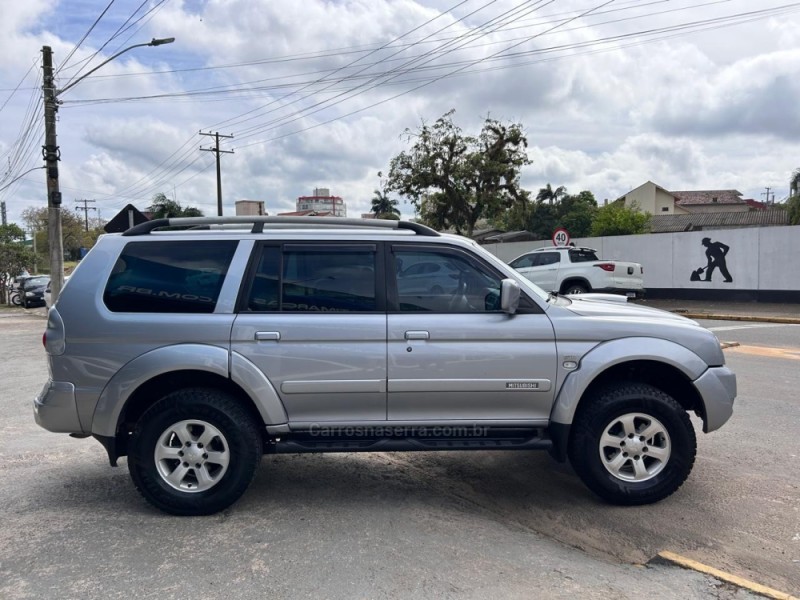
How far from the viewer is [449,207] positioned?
1336 inches

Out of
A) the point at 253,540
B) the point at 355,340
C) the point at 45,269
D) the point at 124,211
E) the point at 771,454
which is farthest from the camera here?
the point at 45,269

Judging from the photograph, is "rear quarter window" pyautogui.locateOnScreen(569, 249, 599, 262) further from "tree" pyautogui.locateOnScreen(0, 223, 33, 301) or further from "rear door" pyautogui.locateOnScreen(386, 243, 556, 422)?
"tree" pyautogui.locateOnScreen(0, 223, 33, 301)

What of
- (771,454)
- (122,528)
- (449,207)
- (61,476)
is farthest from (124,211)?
(449,207)

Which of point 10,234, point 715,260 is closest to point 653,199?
point 715,260

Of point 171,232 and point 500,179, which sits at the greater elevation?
Result: point 500,179

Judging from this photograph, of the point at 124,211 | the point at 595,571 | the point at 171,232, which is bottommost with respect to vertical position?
the point at 595,571

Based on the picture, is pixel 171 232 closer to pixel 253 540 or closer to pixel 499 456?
pixel 253 540

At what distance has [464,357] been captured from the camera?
4.10m

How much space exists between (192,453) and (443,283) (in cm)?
203

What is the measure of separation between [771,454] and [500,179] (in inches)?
1147

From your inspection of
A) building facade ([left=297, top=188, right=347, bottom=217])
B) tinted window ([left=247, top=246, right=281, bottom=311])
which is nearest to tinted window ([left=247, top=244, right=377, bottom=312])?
tinted window ([left=247, top=246, right=281, bottom=311])

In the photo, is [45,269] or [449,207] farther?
[45,269]

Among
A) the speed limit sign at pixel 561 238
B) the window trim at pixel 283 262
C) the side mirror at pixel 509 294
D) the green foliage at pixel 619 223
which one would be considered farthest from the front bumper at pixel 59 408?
the green foliage at pixel 619 223

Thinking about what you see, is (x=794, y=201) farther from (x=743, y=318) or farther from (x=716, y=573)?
(x=716, y=573)
